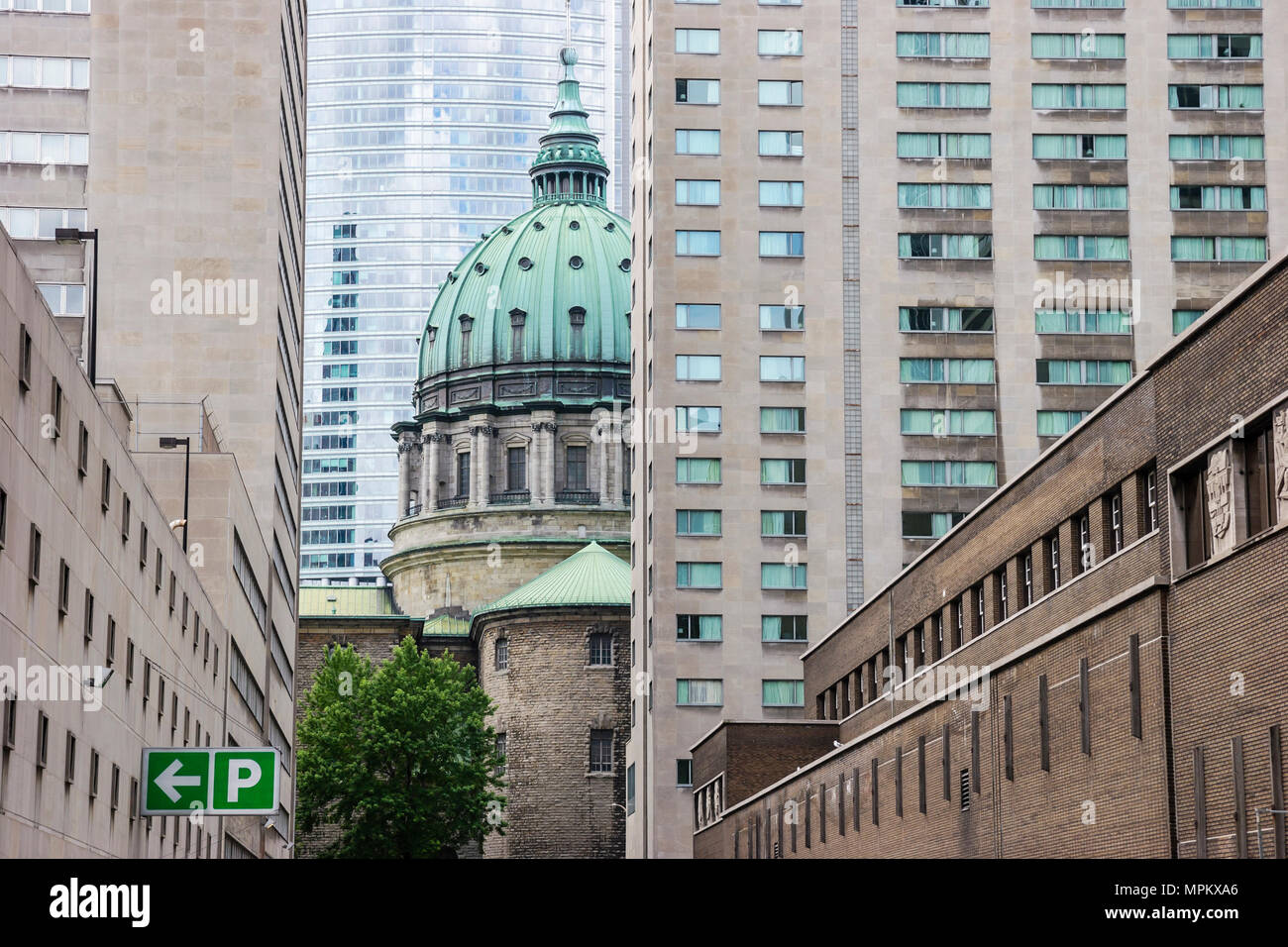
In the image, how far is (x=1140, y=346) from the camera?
85.2m

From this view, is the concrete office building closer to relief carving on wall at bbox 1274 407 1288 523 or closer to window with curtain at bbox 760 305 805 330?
window with curtain at bbox 760 305 805 330

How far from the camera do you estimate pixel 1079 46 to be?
86.6 metres

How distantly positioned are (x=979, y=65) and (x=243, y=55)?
107ft

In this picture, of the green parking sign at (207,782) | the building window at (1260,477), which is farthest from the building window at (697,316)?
the building window at (1260,477)

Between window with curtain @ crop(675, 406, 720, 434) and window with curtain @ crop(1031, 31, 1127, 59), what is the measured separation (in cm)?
2057

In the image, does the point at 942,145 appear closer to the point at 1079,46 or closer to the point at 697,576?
the point at 1079,46

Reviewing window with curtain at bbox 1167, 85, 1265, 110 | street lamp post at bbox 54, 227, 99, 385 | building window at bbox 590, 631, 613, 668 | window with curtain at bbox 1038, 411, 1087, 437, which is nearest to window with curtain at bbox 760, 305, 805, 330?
window with curtain at bbox 1038, 411, 1087, 437

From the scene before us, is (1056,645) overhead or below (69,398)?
below

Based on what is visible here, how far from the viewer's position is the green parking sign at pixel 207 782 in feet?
141

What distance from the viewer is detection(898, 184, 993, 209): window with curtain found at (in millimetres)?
85938

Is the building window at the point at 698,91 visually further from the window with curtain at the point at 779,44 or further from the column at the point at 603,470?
the column at the point at 603,470
